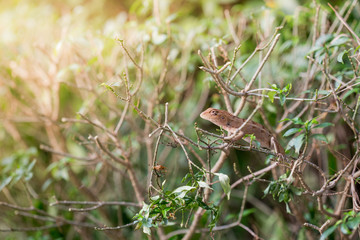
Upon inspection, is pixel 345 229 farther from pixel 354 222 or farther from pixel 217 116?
pixel 217 116

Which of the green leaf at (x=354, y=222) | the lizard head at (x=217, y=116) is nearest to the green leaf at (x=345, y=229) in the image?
the green leaf at (x=354, y=222)

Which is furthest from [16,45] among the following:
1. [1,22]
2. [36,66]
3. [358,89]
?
[358,89]

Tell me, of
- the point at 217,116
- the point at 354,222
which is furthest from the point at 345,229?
the point at 217,116

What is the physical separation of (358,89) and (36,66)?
256 centimetres

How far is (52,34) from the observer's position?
11.2 ft

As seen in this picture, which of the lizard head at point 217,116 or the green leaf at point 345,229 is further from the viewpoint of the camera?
the lizard head at point 217,116

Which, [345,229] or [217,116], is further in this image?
[217,116]

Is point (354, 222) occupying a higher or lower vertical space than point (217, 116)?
lower

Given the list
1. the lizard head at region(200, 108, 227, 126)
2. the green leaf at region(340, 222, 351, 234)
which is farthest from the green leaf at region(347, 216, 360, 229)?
the lizard head at region(200, 108, 227, 126)

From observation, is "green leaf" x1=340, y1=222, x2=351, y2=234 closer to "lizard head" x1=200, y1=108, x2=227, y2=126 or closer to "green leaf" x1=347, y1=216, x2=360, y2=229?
"green leaf" x1=347, y1=216, x2=360, y2=229

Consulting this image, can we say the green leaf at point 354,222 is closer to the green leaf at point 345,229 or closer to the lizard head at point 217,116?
the green leaf at point 345,229

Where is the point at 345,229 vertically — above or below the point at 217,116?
below

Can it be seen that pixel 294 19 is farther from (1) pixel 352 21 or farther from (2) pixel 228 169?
(2) pixel 228 169

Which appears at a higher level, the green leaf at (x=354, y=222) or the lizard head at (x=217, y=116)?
the lizard head at (x=217, y=116)
